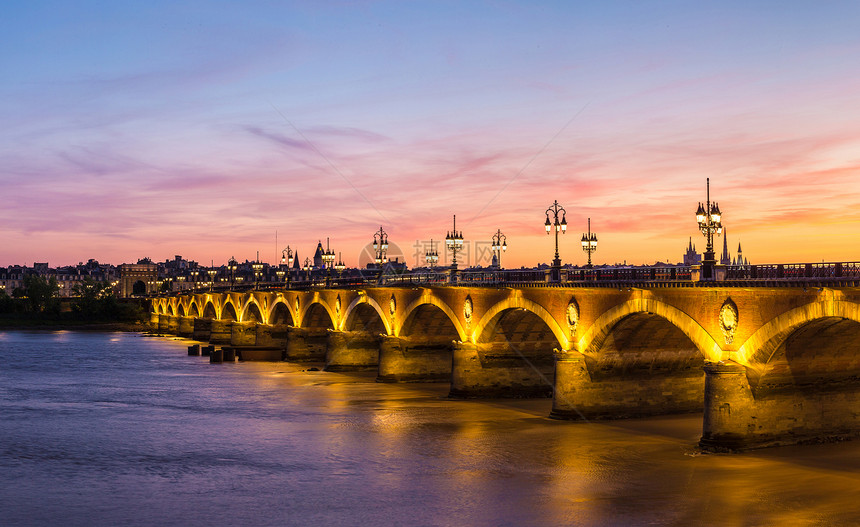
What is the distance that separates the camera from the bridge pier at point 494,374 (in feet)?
155

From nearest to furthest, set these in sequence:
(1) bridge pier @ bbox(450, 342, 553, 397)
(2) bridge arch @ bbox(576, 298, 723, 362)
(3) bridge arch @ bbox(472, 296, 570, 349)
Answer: (2) bridge arch @ bbox(576, 298, 723, 362) → (3) bridge arch @ bbox(472, 296, 570, 349) → (1) bridge pier @ bbox(450, 342, 553, 397)

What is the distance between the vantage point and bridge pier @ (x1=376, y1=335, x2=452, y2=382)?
185 feet

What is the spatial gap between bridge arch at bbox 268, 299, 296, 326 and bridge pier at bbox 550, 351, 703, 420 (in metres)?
54.1

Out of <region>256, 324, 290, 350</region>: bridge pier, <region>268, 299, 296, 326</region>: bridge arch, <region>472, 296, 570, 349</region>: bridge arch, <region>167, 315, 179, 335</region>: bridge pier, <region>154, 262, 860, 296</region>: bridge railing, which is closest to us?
<region>154, 262, 860, 296</region>: bridge railing

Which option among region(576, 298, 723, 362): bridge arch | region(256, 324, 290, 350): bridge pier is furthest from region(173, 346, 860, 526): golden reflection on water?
region(256, 324, 290, 350): bridge pier

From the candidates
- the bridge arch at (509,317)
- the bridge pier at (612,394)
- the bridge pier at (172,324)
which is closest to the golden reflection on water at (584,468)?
the bridge pier at (612,394)

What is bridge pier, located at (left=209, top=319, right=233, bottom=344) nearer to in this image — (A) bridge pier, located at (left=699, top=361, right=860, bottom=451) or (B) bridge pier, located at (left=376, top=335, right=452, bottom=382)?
(B) bridge pier, located at (left=376, top=335, right=452, bottom=382)

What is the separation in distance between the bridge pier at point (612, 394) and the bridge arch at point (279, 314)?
54.1 metres

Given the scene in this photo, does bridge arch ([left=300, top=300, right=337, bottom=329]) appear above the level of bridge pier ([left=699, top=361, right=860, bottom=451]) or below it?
above

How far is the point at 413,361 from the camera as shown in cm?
5659

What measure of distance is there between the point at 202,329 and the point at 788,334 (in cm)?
9918

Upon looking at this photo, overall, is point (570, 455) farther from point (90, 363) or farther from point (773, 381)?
point (90, 363)

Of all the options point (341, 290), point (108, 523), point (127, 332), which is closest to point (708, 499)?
point (108, 523)

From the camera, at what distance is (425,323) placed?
190 feet
